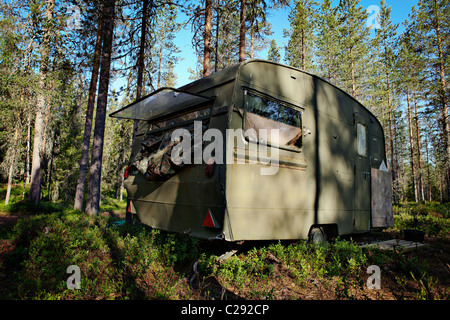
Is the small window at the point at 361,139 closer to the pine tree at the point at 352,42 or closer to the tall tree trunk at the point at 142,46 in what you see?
the tall tree trunk at the point at 142,46

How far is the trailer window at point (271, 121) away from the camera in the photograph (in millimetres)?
4094

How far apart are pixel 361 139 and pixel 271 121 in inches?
130

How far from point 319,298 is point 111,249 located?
3614mm

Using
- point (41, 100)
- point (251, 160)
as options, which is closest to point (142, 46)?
point (41, 100)

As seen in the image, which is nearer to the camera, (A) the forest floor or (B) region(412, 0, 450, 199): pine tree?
(A) the forest floor

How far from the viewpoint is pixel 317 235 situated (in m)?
5.28

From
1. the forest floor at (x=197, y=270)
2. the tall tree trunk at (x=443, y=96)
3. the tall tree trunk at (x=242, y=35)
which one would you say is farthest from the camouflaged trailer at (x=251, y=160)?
the tall tree trunk at (x=443, y=96)

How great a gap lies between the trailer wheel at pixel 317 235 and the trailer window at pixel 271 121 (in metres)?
1.75

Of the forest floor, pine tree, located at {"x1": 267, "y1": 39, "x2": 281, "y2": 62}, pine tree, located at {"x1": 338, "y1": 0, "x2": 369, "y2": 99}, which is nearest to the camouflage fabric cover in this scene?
the forest floor

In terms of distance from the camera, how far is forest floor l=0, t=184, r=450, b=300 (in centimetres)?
325

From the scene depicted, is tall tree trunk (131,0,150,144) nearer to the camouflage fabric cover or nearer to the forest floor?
the camouflage fabric cover

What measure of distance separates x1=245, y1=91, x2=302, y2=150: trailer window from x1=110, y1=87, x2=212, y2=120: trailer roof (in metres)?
0.77

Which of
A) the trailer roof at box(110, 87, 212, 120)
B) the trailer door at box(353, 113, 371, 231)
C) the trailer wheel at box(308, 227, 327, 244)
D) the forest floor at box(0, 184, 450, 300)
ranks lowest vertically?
the forest floor at box(0, 184, 450, 300)

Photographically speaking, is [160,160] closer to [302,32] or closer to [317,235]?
[317,235]
